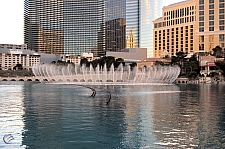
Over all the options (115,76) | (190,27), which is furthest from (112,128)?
(190,27)

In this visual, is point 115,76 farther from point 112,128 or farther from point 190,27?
point 112,128

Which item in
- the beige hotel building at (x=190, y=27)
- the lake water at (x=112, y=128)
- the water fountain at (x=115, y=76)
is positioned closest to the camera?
the lake water at (x=112, y=128)

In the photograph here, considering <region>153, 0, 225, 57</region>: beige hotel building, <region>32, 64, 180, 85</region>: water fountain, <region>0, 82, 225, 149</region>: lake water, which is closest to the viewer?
<region>0, 82, 225, 149</region>: lake water

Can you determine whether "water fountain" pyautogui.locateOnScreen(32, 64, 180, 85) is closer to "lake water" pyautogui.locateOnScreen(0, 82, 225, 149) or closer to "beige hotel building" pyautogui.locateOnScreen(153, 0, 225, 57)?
"beige hotel building" pyautogui.locateOnScreen(153, 0, 225, 57)

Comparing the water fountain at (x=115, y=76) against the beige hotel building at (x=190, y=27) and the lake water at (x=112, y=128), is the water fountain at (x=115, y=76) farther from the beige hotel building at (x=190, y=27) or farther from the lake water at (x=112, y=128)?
the lake water at (x=112, y=128)

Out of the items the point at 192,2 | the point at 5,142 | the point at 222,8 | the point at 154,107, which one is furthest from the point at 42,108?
the point at 192,2

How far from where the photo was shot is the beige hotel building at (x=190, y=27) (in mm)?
137750

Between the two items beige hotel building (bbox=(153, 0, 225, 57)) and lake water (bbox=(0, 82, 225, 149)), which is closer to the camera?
lake water (bbox=(0, 82, 225, 149))

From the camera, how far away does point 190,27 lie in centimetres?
15762

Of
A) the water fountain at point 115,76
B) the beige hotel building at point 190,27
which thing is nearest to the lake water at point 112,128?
the water fountain at point 115,76

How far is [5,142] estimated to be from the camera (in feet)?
55.8

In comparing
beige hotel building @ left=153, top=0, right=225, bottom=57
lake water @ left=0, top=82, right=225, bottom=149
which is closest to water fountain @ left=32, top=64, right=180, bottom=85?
beige hotel building @ left=153, top=0, right=225, bottom=57

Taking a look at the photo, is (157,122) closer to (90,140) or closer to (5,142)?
(90,140)

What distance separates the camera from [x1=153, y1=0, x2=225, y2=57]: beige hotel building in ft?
452
